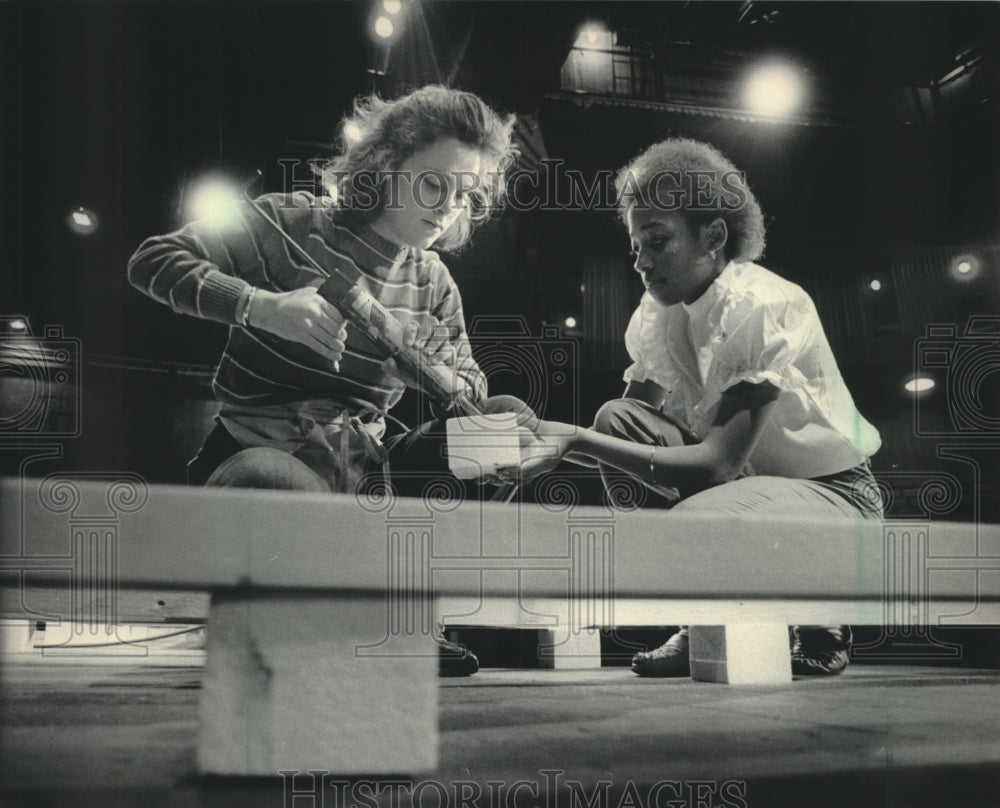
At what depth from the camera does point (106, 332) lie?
1.59 metres

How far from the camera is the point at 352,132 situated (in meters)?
1.73

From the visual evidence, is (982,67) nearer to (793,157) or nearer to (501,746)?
(793,157)

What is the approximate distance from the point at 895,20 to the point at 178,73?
157 cm

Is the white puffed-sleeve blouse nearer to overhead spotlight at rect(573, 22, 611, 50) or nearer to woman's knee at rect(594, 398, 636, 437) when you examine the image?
woman's knee at rect(594, 398, 636, 437)

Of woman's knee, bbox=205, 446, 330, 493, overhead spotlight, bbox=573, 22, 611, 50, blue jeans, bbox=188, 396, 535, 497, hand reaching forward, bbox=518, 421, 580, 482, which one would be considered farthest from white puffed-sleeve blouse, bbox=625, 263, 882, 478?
woman's knee, bbox=205, 446, 330, 493

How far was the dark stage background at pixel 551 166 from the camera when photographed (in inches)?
63.7

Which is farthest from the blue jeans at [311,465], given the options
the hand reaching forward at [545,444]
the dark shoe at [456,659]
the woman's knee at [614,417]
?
the dark shoe at [456,659]

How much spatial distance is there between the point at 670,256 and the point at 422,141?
57 cm

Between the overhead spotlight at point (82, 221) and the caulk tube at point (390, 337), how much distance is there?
0.45 meters

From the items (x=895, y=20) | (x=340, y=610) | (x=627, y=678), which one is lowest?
(x=627, y=678)

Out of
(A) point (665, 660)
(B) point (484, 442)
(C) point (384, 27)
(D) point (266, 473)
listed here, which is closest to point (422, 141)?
(C) point (384, 27)

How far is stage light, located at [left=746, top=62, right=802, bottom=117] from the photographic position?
1.86 metres

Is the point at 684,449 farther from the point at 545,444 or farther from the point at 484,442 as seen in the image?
the point at 484,442

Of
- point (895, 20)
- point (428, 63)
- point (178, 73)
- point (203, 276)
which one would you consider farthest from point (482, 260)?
point (895, 20)
